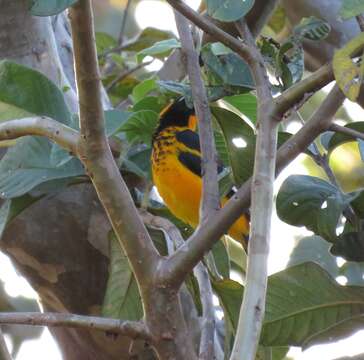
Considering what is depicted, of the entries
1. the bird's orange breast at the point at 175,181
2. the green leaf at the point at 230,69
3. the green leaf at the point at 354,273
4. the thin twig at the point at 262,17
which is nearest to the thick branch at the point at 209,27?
the green leaf at the point at 230,69

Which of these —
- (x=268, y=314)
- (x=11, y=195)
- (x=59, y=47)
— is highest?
(x=59, y=47)

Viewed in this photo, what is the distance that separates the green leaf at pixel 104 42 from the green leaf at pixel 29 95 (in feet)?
5.19

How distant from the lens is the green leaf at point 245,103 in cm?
193

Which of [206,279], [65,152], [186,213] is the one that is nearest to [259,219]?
[206,279]

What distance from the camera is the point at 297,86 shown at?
1185mm

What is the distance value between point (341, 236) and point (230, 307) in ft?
0.73

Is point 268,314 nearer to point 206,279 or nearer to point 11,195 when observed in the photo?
point 206,279

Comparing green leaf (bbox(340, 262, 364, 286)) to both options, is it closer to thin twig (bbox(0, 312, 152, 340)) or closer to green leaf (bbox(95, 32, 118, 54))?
thin twig (bbox(0, 312, 152, 340))

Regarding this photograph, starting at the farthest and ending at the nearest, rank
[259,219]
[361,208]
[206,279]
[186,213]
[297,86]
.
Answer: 1. [186,213]
2. [361,208]
3. [206,279]
4. [297,86]
5. [259,219]

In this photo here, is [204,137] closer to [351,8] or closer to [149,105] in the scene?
[351,8]

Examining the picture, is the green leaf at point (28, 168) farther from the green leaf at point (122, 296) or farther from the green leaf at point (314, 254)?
the green leaf at point (314, 254)

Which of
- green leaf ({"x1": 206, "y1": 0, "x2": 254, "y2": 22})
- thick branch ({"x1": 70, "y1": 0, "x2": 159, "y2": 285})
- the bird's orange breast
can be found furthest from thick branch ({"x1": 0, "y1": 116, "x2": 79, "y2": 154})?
the bird's orange breast

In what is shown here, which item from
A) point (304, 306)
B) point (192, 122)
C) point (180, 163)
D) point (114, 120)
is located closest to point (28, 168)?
point (114, 120)

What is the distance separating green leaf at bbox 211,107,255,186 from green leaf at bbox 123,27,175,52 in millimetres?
1571
